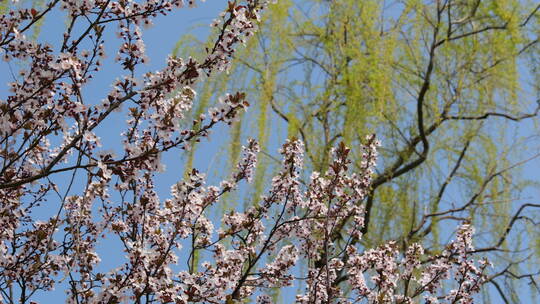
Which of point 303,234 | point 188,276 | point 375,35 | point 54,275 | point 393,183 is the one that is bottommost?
point 188,276

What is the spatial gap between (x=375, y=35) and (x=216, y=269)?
11.4ft

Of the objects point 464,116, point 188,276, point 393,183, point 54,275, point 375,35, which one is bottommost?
point 188,276

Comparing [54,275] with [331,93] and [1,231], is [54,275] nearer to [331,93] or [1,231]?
[1,231]

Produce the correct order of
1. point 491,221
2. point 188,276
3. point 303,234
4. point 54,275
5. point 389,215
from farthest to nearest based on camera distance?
1. point 491,221
2. point 389,215
3. point 303,234
4. point 54,275
5. point 188,276

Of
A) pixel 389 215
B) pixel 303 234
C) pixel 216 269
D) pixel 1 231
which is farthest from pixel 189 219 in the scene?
pixel 389 215

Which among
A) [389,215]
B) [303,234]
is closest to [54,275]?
[303,234]

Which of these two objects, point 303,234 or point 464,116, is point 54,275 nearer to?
point 303,234

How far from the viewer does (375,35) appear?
19.1 ft

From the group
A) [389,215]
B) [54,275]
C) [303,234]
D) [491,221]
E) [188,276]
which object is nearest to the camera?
[188,276]

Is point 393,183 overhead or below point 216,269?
overhead

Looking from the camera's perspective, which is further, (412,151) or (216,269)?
(412,151)

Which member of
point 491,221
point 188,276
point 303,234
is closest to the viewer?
point 188,276

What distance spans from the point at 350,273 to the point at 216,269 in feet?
2.20

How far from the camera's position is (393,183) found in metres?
5.46
